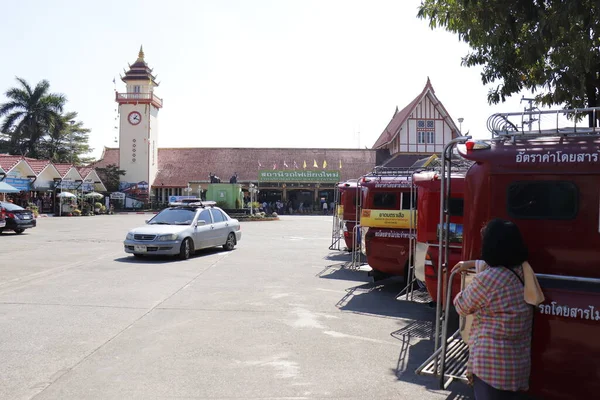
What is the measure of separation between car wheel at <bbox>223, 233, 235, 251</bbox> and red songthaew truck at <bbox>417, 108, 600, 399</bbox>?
42.2ft

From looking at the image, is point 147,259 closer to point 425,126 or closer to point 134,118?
point 425,126

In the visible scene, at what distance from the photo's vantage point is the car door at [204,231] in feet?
47.5

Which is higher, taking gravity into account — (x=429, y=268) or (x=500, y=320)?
(x=500, y=320)

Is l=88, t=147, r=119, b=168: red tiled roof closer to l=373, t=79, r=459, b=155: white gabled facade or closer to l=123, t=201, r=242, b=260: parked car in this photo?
l=373, t=79, r=459, b=155: white gabled facade

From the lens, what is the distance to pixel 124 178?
2178 inches

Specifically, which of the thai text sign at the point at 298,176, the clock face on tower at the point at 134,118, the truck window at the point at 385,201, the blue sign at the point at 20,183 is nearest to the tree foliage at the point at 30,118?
the clock face on tower at the point at 134,118

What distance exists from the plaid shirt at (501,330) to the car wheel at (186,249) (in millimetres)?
11268

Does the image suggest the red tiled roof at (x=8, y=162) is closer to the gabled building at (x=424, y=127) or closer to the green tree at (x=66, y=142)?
the green tree at (x=66, y=142)

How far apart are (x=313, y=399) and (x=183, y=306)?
410 centimetres

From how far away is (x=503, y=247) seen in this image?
10.8ft

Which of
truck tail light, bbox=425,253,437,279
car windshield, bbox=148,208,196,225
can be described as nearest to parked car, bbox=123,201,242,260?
car windshield, bbox=148,208,196,225

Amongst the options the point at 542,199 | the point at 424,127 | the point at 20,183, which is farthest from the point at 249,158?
the point at 542,199

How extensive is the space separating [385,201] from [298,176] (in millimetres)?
42553

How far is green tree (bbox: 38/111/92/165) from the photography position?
54094 mm
